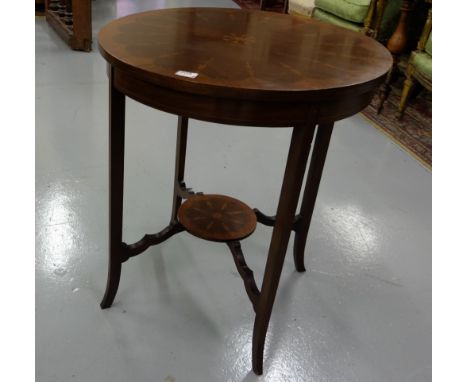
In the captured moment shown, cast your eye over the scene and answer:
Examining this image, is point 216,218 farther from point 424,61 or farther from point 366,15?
point 366,15

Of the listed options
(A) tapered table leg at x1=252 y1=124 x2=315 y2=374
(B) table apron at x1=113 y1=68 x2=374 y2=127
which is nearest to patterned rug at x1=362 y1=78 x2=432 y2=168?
(A) tapered table leg at x1=252 y1=124 x2=315 y2=374

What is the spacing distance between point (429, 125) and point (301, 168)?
→ 2.78 metres

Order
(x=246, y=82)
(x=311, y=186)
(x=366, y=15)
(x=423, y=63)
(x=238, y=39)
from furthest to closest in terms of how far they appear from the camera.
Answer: (x=366, y=15), (x=423, y=63), (x=311, y=186), (x=238, y=39), (x=246, y=82)

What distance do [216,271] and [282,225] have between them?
70 centimetres

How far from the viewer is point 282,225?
1240 millimetres

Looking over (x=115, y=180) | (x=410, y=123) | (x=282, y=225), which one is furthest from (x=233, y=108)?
(x=410, y=123)

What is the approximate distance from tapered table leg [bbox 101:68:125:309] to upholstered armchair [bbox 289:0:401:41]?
2.97 metres

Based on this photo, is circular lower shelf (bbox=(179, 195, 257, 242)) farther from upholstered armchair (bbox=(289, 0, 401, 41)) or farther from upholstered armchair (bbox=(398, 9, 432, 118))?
upholstered armchair (bbox=(289, 0, 401, 41))

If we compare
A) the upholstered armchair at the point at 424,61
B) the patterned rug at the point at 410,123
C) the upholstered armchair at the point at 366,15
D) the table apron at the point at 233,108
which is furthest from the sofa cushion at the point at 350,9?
the table apron at the point at 233,108

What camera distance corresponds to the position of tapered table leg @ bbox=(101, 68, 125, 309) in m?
1.24

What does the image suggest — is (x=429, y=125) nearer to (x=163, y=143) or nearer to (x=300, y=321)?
(x=163, y=143)

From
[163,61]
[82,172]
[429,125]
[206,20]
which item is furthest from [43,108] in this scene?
[429,125]

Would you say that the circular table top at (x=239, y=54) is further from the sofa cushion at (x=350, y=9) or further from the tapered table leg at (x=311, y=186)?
the sofa cushion at (x=350, y=9)

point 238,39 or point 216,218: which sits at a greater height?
point 238,39
